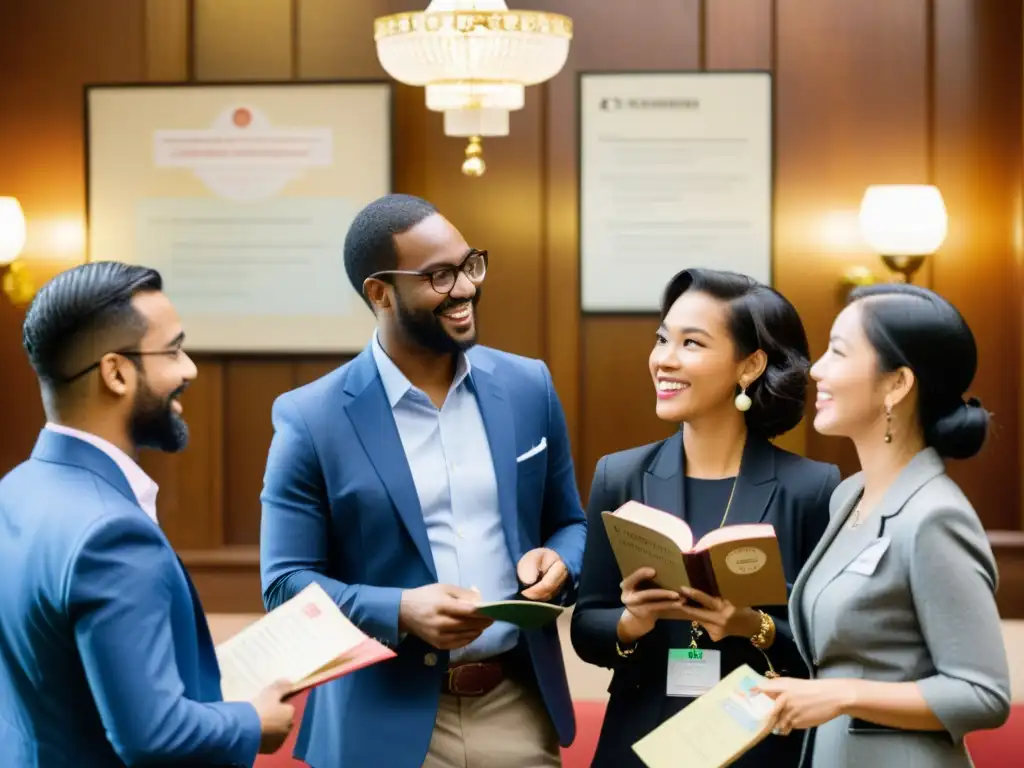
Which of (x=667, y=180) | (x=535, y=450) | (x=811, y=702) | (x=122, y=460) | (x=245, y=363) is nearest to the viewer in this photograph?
(x=122, y=460)

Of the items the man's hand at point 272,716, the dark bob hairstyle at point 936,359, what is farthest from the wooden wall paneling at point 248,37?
the man's hand at point 272,716

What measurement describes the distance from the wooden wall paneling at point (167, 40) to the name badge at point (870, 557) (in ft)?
14.2

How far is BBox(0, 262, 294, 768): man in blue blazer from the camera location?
1.67 metres

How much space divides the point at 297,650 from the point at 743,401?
885 mm

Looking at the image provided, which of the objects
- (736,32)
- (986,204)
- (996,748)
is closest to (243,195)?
(736,32)

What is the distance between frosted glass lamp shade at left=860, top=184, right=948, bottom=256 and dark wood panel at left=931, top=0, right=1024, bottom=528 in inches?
15.2

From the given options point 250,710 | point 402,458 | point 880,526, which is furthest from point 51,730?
point 880,526

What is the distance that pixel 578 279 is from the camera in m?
5.62

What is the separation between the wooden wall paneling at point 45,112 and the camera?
18.6 ft

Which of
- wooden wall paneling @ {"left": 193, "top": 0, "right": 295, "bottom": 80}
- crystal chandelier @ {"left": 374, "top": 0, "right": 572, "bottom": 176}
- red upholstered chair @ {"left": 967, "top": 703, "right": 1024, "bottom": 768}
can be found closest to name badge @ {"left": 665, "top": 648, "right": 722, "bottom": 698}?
red upholstered chair @ {"left": 967, "top": 703, "right": 1024, "bottom": 768}

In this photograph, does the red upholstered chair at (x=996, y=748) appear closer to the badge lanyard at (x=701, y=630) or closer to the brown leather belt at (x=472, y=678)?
the badge lanyard at (x=701, y=630)

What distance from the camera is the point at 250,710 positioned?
1.85 m

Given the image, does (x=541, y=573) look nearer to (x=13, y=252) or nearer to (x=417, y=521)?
(x=417, y=521)

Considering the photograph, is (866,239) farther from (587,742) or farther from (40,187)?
(40,187)
